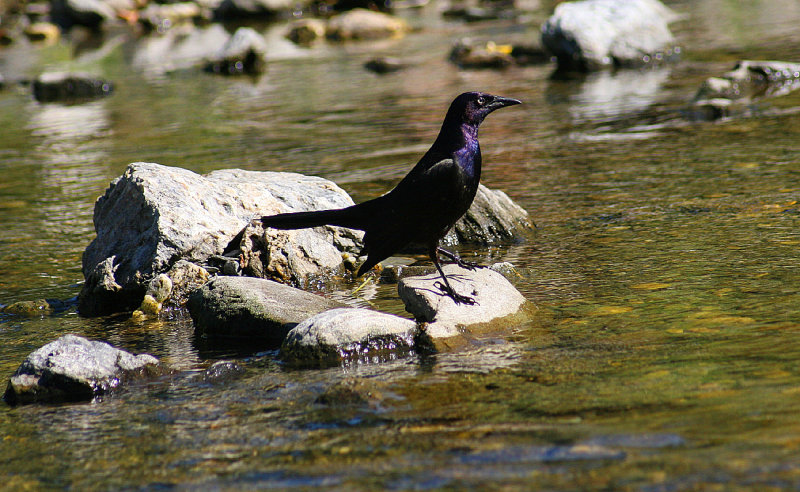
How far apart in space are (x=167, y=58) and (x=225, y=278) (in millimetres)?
18808

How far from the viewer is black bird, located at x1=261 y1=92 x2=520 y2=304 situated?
17.3ft

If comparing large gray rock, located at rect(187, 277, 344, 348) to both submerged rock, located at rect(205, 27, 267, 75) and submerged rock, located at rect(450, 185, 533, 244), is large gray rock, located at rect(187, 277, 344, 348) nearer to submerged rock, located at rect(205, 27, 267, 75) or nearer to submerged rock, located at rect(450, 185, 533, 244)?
submerged rock, located at rect(450, 185, 533, 244)

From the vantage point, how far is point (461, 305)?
203 inches

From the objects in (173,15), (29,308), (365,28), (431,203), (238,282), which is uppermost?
(173,15)

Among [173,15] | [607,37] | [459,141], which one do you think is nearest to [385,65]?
[607,37]

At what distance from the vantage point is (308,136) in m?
12.4

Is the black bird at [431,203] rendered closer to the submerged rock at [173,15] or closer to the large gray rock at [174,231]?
the large gray rock at [174,231]

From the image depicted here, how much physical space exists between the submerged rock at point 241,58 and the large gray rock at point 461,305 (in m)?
15.4

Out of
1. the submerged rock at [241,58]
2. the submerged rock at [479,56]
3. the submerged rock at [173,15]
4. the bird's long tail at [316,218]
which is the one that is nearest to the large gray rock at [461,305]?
the bird's long tail at [316,218]

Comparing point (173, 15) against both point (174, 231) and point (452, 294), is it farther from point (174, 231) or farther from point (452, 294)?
point (452, 294)

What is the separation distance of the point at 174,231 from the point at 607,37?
456 inches

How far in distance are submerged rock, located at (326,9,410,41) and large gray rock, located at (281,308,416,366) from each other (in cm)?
2072

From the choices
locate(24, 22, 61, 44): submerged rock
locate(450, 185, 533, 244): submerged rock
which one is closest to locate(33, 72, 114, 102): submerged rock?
locate(24, 22, 61, 44): submerged rock

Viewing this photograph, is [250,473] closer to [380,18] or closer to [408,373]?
[408,373]
